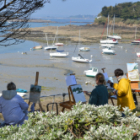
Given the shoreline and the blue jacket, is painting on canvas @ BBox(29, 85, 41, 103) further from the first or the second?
the shoreline

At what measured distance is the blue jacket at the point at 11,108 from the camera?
4199mm

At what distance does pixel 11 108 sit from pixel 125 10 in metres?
105

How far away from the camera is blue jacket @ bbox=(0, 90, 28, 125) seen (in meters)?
4.20

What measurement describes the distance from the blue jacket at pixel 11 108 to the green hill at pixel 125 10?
327ft

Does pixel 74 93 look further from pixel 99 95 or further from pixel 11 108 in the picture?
pixel 11 108

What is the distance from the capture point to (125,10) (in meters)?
103

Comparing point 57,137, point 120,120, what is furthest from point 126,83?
point 57,137

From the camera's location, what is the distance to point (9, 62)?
93.9 ft

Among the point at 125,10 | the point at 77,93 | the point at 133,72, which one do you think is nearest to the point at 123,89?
the point at 77,93

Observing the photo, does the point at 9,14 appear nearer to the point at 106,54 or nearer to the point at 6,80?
the point at 6,80

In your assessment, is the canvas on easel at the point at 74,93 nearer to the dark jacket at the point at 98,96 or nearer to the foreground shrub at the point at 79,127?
the dark jacket at the point at 98,96

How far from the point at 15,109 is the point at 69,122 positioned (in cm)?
199

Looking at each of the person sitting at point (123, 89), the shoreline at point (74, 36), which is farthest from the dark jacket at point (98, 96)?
the shoreline at point (74, 36)

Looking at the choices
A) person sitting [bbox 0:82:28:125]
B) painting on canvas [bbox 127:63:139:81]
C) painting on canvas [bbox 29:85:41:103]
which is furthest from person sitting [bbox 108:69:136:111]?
painting on canvas [bbox 127:63:139:81]
